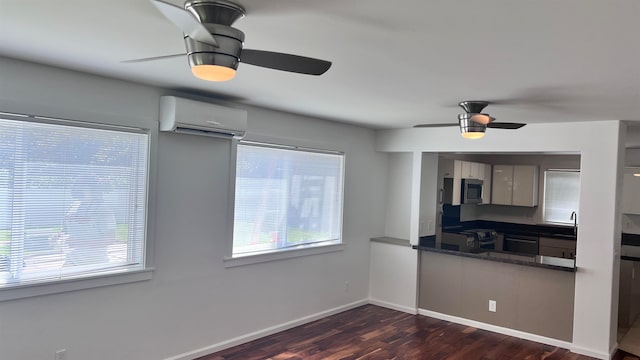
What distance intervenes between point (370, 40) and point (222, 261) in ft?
9.06

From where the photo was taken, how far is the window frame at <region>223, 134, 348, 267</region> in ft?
14.2

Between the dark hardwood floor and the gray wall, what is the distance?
229mm

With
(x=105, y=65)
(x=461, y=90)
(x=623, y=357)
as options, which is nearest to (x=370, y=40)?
(x=461, y=90)

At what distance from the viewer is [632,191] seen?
602 centimetres

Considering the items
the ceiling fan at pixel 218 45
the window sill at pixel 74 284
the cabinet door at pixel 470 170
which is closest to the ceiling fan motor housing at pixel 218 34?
the ceiling fan at pixel 218 45

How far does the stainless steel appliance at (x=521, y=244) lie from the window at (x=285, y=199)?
319cm

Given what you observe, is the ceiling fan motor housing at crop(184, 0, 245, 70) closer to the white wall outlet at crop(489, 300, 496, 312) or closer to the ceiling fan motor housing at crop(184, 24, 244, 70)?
the ceiling fan motor housing at crop(184, 24, 244, 70)

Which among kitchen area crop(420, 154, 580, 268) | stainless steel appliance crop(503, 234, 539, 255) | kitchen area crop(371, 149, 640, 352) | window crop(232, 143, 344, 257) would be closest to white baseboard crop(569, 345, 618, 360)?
kitchen area crop(371, 149, 640, 352)

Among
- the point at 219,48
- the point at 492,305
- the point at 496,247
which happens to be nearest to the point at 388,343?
the point at 492,305

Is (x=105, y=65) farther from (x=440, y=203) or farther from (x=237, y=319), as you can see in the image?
(x=440, y=203)

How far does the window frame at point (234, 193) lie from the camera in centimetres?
433

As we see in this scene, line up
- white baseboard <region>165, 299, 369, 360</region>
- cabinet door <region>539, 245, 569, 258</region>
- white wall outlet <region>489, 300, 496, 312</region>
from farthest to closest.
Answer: cabinet door <region>539, 245, 569, 258</region>
white wall outlet <region>489, 300, 496, 312</region>
white baseboard <region>165, 299, 369, 360</region>

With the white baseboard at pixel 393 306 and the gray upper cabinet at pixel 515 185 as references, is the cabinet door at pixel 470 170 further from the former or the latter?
the white baseboard at pixel 393 306

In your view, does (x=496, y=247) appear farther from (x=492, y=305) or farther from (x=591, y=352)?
(x=591, y=352)
